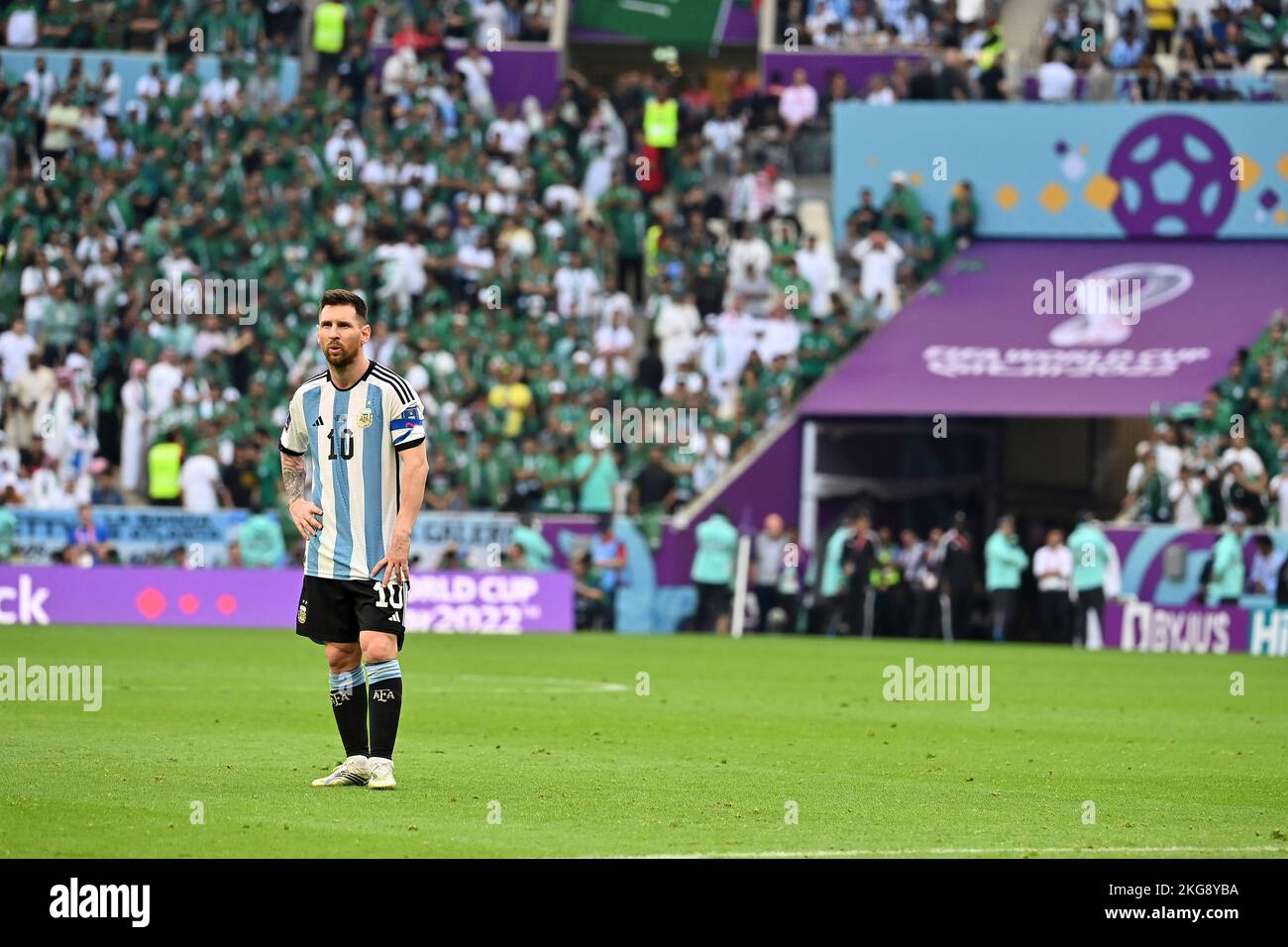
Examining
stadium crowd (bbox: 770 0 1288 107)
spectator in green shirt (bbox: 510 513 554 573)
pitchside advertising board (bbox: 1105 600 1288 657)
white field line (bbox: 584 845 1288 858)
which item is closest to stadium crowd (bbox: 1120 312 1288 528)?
pitchside advertising board (bbox: 1105 600 1288 657)

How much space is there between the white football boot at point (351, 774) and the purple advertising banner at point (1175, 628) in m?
18.7

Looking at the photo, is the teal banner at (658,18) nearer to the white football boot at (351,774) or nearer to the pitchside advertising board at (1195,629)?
the pitchside advertising board at (1195,629)

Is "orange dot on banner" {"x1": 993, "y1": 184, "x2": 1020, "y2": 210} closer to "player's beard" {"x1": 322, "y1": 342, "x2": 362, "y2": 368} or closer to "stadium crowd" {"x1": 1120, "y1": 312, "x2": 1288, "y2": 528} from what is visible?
"stadium crowd" {"x1": 1120, "y1": 312, "x2": 1288, "y2": 528}

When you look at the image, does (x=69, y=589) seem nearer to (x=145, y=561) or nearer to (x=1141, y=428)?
(x=145, y=561)

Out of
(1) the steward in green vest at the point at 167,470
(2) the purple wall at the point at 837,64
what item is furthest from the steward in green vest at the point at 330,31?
(1) the steward in green vest at the point at 167,470

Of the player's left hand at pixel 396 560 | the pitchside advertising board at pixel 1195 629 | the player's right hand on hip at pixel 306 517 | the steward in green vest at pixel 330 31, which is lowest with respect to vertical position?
the pitchside advertising board at pixel 1195 629

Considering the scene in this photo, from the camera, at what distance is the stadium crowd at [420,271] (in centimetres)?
3136

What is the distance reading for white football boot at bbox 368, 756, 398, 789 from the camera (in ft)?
36.3

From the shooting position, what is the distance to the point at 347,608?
1112 centimetres

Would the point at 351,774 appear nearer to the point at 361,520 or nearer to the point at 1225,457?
the point at 361,520

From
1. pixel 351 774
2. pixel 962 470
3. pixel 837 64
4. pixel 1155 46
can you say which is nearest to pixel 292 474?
pixel 351 774

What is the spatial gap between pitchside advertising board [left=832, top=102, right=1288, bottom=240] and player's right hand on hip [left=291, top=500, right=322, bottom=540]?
25.6 meters

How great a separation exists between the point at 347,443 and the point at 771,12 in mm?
29153

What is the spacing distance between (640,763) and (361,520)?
287 cm
